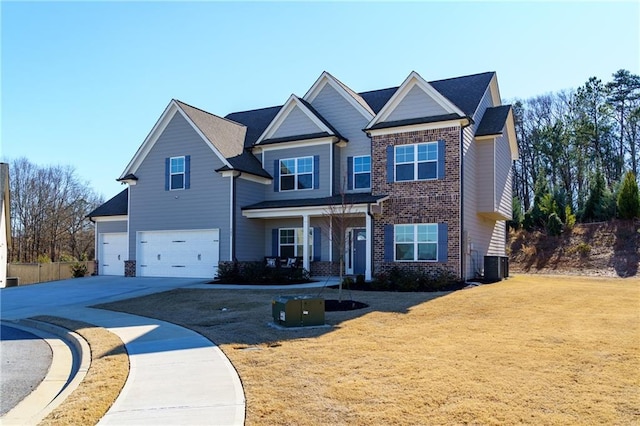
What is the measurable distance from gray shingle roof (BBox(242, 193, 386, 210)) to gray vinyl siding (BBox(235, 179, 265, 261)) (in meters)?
0.40

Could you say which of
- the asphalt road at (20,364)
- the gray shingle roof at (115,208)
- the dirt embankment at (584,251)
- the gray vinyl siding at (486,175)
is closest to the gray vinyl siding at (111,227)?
the gray shingle roof at (115,208)

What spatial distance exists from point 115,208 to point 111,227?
1.08 meters

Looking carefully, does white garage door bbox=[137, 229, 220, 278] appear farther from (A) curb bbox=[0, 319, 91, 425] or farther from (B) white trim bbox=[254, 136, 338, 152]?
(A) curb bbox=[0, 319, 91, 425]

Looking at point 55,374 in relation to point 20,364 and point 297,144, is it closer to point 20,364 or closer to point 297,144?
point 20,364

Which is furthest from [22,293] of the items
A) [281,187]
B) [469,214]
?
[469,214]

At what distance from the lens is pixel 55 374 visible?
335 inches

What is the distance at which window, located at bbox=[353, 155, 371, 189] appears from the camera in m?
23.5

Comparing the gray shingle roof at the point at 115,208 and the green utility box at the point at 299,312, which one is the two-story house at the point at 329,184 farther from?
the green utility box at the point at 299,312

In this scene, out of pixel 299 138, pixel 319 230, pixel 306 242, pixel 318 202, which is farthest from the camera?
pixel 299 138

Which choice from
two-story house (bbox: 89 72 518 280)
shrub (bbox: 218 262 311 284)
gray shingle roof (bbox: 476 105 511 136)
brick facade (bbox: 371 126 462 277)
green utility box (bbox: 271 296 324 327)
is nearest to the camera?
green utility box (bbox: 271 296 324 327)

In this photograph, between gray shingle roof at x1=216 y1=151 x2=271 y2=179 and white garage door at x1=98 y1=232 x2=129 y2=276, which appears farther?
white garage door at x1=98 y1=232 x2=129 y2=276

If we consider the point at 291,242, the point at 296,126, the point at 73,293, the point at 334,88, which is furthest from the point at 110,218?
the point at 334,88

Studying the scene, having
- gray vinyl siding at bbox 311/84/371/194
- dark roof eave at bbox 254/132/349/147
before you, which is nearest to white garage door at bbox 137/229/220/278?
dark roof eave at bbox 254/132/349/147

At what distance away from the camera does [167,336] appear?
1068 cm
